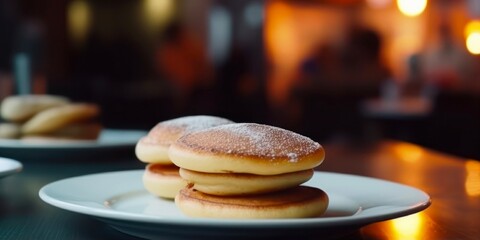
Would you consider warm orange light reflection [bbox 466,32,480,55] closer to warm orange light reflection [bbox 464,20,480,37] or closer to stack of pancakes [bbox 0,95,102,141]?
warm orange light reflection [bbox 464,20,480,37]

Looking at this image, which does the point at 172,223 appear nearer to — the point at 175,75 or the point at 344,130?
the point at 344,130

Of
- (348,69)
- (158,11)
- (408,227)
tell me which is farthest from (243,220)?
(348,69)

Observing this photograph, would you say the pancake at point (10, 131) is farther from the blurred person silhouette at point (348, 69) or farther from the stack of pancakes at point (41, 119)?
the blurred person silhouette at point (348, 69)

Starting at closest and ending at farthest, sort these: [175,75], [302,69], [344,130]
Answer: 1. [344,130]
2. [175,75]
3. [302,69]

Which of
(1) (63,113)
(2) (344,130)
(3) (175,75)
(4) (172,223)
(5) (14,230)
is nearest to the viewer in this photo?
(4) (172,223)

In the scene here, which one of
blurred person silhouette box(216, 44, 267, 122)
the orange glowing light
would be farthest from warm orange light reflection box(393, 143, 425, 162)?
the orange glowing light

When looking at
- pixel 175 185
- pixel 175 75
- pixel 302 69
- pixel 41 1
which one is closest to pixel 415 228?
pixel 175 185

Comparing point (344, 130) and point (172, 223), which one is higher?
point (172, 223)

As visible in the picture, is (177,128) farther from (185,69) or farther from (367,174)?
(185,69)
